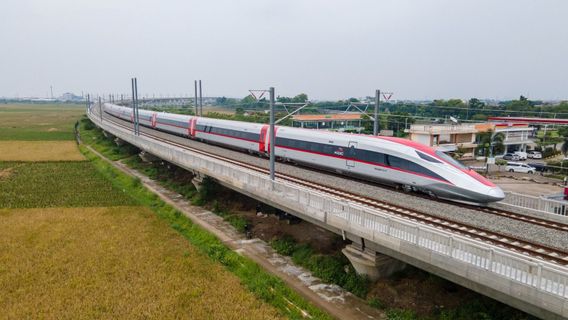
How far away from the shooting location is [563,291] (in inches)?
358

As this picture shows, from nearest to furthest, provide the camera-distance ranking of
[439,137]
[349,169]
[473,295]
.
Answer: [473,295], [349,169], [439,137]

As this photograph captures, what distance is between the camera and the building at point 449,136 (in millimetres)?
53156

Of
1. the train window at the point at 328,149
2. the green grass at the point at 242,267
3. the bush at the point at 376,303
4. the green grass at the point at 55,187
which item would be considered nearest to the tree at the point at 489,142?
the train window at the point at 328,149

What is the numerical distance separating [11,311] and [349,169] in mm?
16609

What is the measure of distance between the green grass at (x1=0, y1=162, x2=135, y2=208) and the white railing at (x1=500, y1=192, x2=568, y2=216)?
23873 millimetres

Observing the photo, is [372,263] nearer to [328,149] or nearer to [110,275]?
[110,275]

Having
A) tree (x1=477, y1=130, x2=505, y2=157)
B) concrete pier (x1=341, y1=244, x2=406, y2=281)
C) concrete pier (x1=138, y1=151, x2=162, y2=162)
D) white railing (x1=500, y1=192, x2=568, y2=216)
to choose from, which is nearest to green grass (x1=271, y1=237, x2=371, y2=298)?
concrete pier (x1=341, y1=244, x2=406, y2=281)

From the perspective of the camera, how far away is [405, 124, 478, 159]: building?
53156 millimetres

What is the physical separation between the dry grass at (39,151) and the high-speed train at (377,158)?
1043 inches

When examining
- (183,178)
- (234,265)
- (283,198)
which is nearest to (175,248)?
(234,265)

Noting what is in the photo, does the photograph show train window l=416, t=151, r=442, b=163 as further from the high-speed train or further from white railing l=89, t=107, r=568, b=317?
Answer: white railing l=89, t=107, r=568, b=317

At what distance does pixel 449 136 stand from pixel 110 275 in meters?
48.0

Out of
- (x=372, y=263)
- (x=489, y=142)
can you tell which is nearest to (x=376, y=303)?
(x=372, y=263)

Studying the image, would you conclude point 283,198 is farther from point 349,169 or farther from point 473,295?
point 473,295
